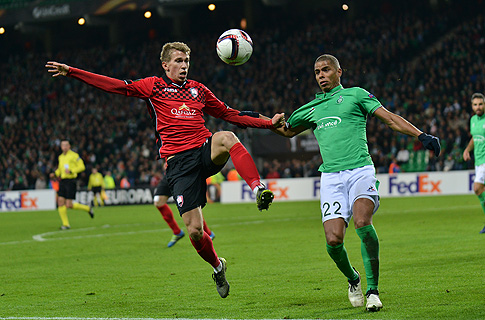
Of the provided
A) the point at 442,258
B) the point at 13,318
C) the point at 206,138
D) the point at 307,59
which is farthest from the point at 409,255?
the point at 307,59

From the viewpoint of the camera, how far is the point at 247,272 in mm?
9055

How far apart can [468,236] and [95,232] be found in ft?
28.6

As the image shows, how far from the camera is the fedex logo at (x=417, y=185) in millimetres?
24203

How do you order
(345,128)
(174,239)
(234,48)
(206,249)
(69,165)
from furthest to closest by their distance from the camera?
(69,165) < (174,239) < (234,48) < (206,249) < (345,128)

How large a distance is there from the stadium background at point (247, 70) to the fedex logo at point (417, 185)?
3.14 feet

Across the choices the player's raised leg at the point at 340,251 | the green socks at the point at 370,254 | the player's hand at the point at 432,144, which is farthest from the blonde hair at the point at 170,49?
the player's hand at the point at 432,144

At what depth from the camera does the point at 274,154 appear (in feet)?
103

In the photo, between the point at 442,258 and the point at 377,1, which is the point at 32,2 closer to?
the point at 377,1

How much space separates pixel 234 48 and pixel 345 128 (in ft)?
5.63

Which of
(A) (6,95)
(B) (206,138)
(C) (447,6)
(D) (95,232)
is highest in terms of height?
(C) (447,6)

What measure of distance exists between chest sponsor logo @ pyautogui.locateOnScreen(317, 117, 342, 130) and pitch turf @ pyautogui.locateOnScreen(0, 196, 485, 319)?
1.56 metres

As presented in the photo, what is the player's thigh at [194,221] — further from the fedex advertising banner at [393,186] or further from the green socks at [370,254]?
the fedex advertising banner at [393,186]

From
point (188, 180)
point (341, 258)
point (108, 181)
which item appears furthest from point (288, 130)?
point (108, 181)

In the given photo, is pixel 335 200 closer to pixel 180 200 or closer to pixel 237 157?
pixel 237 157
